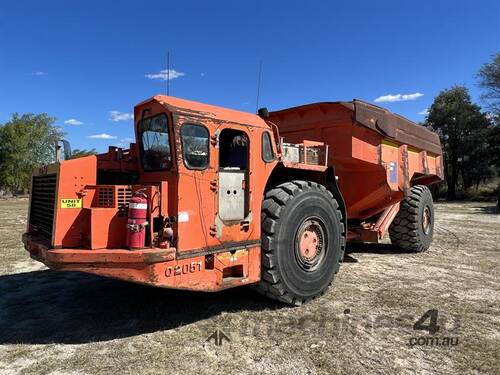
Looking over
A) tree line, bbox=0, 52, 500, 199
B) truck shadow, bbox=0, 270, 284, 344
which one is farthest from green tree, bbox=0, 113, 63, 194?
truck shadow, bbox=0, 270, 284, 344

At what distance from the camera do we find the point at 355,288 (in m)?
6.34

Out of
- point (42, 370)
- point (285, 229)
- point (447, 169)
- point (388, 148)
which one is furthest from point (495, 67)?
point (42, 370)

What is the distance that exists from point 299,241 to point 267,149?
120 centimetres

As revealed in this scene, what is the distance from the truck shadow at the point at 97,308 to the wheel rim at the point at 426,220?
5235mm

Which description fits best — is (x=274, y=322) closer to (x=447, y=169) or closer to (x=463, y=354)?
(x=463, y=354)

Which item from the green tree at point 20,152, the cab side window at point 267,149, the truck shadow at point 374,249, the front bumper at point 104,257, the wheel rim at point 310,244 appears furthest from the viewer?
the green tree at point 20,152

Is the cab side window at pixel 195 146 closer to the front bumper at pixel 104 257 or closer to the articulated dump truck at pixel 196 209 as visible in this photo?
the articulated dump truck at pixel 196 209

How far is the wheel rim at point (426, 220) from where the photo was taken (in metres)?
9.59

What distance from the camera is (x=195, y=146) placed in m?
4.66

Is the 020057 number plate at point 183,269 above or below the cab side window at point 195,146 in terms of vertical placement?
below

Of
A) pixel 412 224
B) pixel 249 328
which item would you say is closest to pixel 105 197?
pixel 249 328

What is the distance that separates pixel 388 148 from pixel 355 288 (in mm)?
2699

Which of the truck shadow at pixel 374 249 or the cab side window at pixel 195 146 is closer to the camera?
the cab side window at pixel 195 146

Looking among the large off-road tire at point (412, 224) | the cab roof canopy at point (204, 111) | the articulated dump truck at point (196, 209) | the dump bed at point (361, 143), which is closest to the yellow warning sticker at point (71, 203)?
the articulated dump truck at point (196, 209)
